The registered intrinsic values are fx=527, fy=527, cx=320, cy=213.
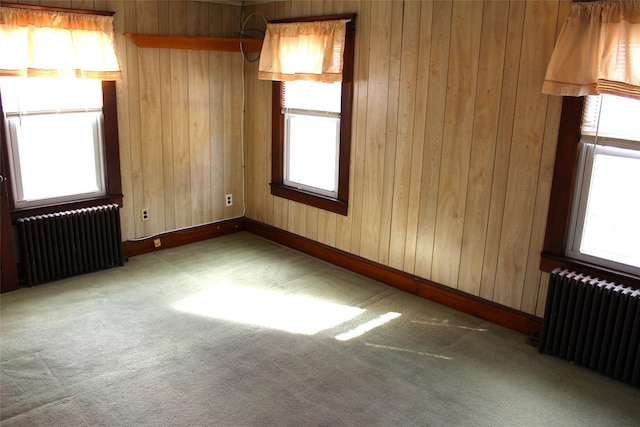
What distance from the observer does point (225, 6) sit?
5020 mm

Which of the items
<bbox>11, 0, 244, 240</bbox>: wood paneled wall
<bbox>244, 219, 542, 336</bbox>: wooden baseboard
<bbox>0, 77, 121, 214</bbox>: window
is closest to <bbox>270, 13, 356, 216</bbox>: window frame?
<bbox>244, 219, 542, 336</bbox>: wooden baseboard

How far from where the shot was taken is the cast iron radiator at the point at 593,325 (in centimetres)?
296

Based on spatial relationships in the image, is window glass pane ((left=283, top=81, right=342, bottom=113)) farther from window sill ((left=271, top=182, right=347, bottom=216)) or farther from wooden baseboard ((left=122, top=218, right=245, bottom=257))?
wooden baseboard ((left=122, top=218, right=245, bottom=257))

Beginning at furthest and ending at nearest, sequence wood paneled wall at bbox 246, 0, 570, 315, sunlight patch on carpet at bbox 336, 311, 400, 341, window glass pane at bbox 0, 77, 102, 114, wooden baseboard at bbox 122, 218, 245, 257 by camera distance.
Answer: wooden baseboard at bbox 122, 218, 245, 257 < window glass pane at bbox 0, 77, 102, 114 < sunlight patch on carpet at bbox 336, 311, 400, 341 < wood paneled wall at bbox 246, 0, 570, 315

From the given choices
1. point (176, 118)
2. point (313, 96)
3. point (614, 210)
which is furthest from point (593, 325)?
point (176, 118)

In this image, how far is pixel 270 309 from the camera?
3848 millimetres

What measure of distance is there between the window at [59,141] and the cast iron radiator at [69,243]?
0.15 meters

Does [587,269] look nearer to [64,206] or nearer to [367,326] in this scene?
[367,326]

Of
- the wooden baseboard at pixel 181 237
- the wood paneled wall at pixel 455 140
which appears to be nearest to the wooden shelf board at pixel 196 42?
the wood paneled wall at pixel 455 140

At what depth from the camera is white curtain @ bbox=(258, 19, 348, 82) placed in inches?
165

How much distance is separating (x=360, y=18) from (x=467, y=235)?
Result: 1866 mm

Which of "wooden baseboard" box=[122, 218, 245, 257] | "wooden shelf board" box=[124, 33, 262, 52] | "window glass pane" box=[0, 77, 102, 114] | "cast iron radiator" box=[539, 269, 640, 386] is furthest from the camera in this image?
"wooden baseboard" box=[122, 218, 245, 257]

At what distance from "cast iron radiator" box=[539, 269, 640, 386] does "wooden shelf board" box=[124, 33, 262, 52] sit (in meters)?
3.39

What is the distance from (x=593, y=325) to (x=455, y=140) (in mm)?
1477
